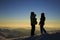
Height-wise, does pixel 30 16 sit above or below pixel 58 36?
above

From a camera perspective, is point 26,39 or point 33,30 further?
point 33,30

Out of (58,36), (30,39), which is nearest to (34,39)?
(30,39)

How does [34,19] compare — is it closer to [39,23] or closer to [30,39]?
[39,23]

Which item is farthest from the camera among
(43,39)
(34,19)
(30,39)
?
(34,19)

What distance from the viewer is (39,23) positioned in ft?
101

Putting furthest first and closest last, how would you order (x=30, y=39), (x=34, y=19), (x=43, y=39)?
(x=34, y=19) → (x=30, y=39) → (x=43, y=39)

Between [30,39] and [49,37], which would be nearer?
[49,37]

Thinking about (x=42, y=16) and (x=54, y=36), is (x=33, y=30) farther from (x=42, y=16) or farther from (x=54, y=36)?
(x=54, y=36)

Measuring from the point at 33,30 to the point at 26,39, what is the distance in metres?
2.76

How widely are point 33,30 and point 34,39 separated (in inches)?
151

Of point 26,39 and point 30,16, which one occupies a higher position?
point 30,16

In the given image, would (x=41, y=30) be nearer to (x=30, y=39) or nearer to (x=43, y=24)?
(x=43, y=24)

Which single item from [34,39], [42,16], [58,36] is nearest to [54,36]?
[58,36]

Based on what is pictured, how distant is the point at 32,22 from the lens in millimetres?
30062
